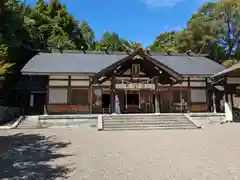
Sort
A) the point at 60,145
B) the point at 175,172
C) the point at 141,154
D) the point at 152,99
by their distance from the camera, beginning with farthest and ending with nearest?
the point at 152,99 < the point at 60,145 < the point at 141,154 < the point at 175,172

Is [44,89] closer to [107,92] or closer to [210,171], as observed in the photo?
[107,92]

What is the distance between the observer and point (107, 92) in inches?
709

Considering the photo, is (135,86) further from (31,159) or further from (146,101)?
(31,159)

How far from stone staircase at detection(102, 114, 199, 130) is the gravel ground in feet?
10.5

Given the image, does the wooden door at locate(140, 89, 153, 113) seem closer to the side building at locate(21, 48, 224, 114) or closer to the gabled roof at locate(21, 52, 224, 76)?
the side building at locate(21, 48, 224, 114)

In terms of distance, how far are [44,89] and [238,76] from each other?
48.7 ft

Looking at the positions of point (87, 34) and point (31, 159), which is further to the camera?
point (87, 34)

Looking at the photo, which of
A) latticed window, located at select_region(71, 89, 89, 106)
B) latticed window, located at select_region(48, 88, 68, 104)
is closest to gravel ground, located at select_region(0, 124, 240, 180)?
latticed window, located at select_region(48, 88, 68, 104)

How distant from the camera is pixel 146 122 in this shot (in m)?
12.6

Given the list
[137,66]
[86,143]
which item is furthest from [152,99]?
[86,143]

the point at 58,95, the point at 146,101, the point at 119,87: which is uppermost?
the point at 119,87

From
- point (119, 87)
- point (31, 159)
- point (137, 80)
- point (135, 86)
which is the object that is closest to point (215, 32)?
point (137, 80)

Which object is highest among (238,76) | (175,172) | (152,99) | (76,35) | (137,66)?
(76,35)

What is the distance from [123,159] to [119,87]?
9775 mm
